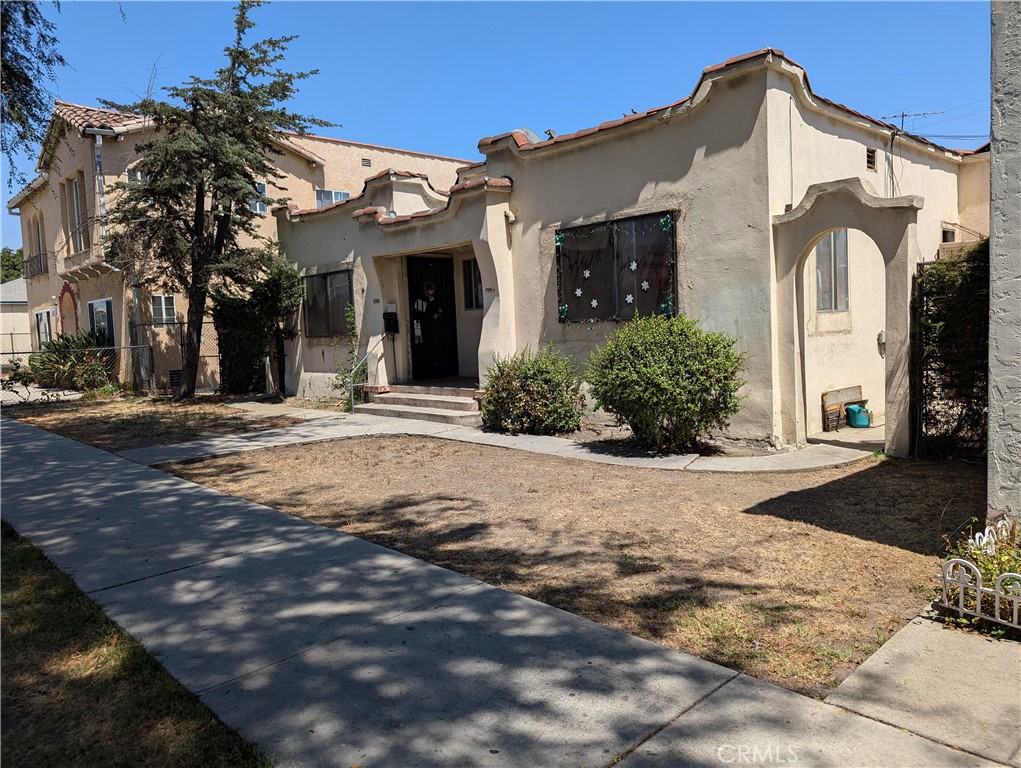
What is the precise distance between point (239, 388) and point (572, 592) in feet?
51.3

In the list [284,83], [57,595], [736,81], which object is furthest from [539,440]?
[284,83]

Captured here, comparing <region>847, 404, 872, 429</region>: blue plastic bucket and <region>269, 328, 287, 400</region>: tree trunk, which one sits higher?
<region>269, 328, 287, 400</region>: tree trunk

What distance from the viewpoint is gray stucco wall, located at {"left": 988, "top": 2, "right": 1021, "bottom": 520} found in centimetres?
405

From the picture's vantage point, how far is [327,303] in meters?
15.4

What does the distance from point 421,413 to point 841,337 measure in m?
6.81

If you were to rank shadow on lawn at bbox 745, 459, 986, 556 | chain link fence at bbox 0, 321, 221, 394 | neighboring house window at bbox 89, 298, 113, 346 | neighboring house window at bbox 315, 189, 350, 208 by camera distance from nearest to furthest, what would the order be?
shadow on lawn at bbox 745, 459, 986, 556
chain link fence at bbox 0, 321, 221, 394
neighboring house window at bbox 89, 298, 113, 346
neighboring house window at bbox 315, 189, 350, 208

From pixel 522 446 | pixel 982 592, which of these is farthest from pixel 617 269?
pixel 982 592

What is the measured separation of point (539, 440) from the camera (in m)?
10.1

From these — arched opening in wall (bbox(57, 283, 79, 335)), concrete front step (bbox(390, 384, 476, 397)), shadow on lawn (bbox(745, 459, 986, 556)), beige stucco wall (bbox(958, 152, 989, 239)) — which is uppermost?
beige stucco wall (bbox(958, 152, 989, 239))

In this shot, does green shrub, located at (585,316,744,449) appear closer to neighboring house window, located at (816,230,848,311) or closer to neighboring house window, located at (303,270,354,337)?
neighboring house window, located at (816,230,848,311)

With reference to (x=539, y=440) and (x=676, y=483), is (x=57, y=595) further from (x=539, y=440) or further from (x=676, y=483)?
(x=539, y=440)

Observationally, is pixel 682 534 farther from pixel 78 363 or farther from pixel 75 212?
pixel 75 212

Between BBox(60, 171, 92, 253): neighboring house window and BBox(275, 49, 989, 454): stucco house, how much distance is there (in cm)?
1115

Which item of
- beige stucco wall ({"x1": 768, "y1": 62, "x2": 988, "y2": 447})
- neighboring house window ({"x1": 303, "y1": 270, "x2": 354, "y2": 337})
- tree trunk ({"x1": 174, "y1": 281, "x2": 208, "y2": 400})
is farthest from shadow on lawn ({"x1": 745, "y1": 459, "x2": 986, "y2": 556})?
tree trunk ({"x1": 174, "y1": 281, "x2": 208, "y2": 400})
